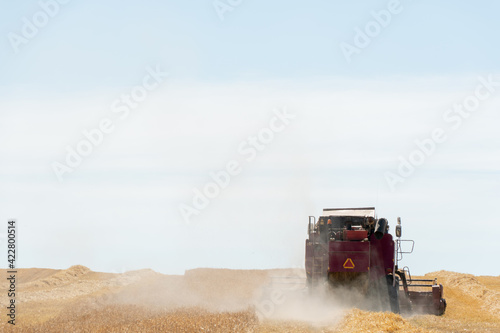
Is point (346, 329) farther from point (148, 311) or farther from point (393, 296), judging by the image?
point (148, 311)

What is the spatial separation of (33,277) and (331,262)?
36.6m

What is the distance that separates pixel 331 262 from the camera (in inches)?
864

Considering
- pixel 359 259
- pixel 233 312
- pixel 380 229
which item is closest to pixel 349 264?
pixel 359 259

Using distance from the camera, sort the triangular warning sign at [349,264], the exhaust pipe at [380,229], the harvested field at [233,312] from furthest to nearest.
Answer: the triangular warning sign at [349,264]
the exhaust pipe at [380,229]
the harvested field at [233,312]

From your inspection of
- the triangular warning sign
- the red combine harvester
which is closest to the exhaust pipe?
the red combine harvester

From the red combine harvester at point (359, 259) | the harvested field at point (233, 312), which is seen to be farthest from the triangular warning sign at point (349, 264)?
the harvested field at point (233, 312)

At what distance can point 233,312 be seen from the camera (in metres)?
21.6

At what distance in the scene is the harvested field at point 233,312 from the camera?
18359 mm

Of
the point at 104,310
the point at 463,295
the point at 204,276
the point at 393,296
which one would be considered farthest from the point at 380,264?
the point at 204,276

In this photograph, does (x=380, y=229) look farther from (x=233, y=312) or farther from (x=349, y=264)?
(x=233, y=312)

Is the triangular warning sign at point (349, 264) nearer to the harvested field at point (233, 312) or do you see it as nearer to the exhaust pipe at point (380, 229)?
the exhaust pipe at point (380, 229)

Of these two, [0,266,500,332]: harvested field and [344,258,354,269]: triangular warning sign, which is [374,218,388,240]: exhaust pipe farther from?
[0,266,500,332]: harvested field

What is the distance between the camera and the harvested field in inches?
723

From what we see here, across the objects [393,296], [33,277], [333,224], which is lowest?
[33,277]
